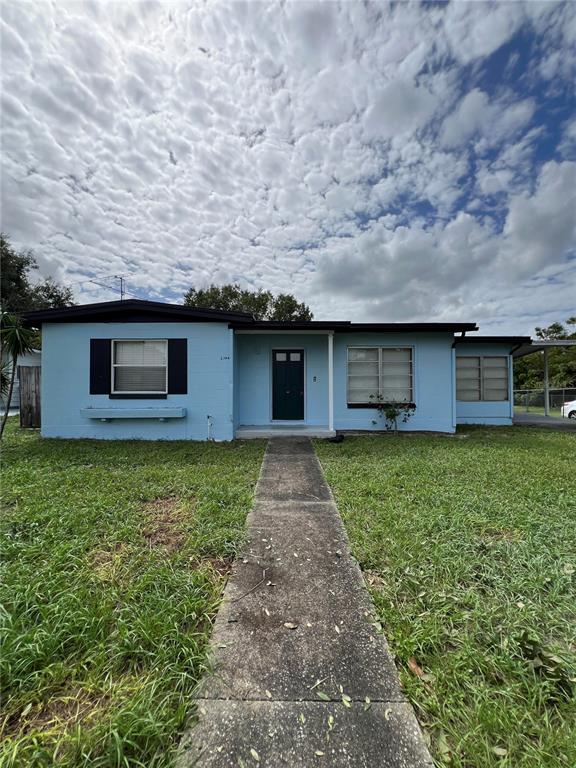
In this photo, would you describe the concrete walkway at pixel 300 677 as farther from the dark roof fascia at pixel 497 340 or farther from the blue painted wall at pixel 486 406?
the dark roof fascia at pixel 497 340

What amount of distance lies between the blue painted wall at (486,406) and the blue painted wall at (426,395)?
2106 millimetres

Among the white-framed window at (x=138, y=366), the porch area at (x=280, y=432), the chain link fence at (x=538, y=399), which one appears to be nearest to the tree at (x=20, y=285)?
the white-framed window at (x=138, y=366)

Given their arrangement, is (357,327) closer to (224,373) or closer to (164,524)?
(224,373)

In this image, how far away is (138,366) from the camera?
24.8 ft

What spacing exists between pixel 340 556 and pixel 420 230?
1202 centimetres

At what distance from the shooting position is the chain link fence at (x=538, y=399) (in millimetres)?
16156

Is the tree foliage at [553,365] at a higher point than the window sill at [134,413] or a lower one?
higher

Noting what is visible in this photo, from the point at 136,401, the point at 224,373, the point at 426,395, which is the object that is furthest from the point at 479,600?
the point at 136,401

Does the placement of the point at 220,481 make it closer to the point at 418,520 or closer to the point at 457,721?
the point at 418,520

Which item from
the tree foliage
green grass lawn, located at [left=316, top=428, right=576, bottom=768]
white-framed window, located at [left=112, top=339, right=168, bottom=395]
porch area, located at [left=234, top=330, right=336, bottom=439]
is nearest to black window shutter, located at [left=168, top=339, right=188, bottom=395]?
white-framed window, located at [left=112, top=339, right=168, bottom=395]

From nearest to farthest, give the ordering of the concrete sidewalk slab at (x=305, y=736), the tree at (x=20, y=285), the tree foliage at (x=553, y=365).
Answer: the concrete sidewalk slab at (x=305, y=736) < the tree at (x=20, y=285) < the tree foliage at (x=553, y=365)

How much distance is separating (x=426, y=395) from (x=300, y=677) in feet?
26.3

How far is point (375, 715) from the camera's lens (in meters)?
1.31

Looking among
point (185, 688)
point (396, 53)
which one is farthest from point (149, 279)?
point (185, 688)
